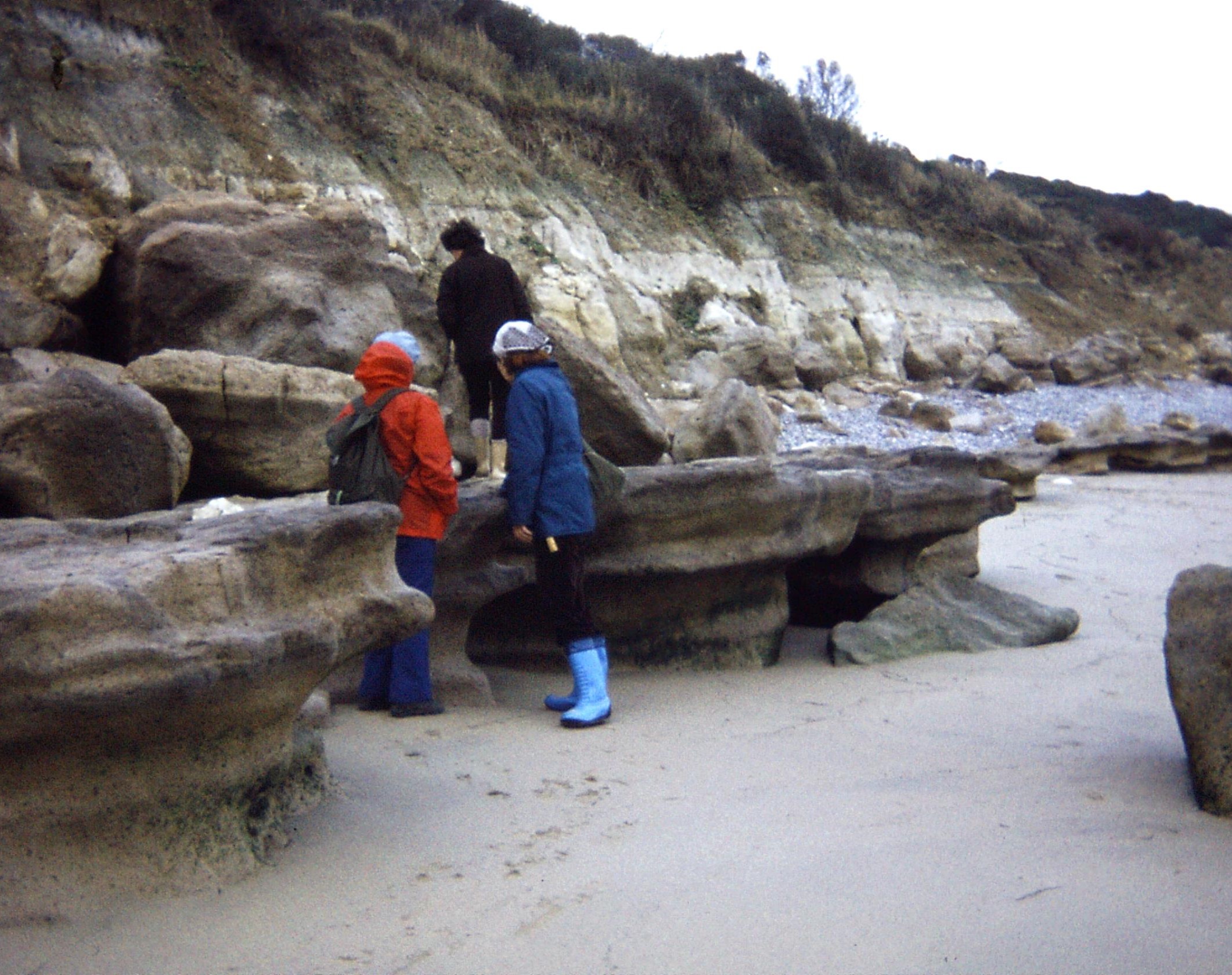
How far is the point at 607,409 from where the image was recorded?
6109 millimetres

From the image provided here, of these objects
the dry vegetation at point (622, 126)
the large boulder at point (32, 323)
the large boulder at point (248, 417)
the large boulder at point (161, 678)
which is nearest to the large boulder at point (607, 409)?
the large boulder at point (248, 417)

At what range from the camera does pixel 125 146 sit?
10266mm

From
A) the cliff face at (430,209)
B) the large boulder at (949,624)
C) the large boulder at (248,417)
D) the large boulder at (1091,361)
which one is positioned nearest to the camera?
the large boulder at (949,624)

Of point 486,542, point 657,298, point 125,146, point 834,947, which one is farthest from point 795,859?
point 657,298

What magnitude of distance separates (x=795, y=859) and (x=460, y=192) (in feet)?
38.2

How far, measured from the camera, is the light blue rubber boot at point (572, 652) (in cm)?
396

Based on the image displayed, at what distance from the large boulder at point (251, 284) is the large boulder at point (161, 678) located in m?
4.16

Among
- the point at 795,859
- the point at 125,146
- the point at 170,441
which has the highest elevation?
the point at 125,146

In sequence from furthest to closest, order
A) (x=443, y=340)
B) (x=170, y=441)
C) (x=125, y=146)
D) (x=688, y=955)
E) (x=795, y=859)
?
(x=125, y=146) < (x=443, y=340) < (x=170, y=441) < (x=795, y=859) < (x=688, y=955)

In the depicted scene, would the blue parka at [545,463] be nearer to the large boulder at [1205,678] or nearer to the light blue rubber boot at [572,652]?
the light blue rubber boot at [572,652]

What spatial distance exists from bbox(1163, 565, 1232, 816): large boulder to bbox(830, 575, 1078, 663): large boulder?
1890mm

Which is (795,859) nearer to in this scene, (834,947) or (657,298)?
(834,947)

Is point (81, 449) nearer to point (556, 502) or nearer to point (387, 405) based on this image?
point (387, 405)

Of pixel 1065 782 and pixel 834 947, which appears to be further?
pixel 1065 782
